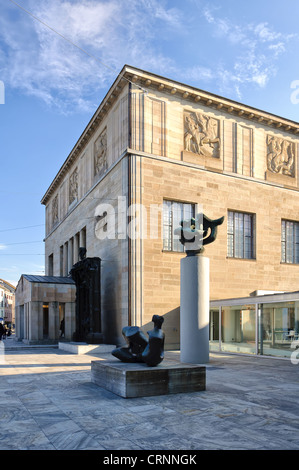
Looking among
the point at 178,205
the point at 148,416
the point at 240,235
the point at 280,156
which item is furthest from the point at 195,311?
the point at 280,156

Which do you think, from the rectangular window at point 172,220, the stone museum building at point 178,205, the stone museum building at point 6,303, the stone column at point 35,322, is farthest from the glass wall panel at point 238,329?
the stone museum building at point 6,303

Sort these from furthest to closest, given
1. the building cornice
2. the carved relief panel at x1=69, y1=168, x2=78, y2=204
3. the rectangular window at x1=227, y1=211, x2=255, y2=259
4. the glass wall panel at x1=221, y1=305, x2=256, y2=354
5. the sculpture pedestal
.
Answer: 1. the carved relief panel at x1=69, y1=168, x2=78, y2=204
2. the rectangular window at x1=227, y1=211, x2=255, y2=259
3. the building cornice
4. the glass wall panel at x1=221, y1=305, x2=256, y2=354
5. the sculpture pedestal

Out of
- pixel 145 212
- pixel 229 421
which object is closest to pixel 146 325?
pixel 145 212

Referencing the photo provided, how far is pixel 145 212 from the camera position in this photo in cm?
2314

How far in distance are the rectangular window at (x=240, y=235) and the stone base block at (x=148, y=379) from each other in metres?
17.0

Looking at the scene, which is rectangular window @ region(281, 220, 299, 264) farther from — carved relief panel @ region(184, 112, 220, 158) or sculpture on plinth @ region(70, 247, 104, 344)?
sculpture on plinth @ region(70, 247, 104, 344)

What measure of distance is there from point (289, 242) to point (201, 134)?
9950 mm

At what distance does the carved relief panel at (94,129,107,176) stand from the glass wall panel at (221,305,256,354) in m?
12.7

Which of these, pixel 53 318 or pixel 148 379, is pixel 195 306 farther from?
pixel 53 318

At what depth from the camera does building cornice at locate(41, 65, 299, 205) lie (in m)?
23.8

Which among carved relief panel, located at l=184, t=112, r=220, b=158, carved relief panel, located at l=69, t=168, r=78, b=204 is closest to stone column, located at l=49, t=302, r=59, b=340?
carved relief panel, located at l=69, t=168, r=78, b=204

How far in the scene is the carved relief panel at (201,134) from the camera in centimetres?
2564
